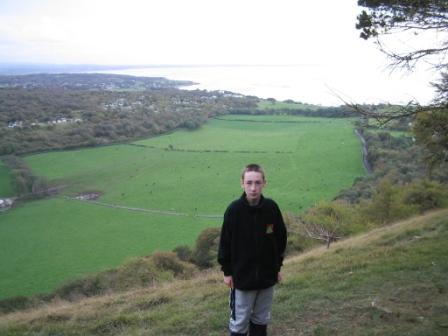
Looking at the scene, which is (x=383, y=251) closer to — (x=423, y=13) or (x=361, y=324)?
(x=361, y=324)

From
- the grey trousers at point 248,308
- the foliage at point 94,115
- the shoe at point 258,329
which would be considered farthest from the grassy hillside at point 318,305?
the foliage at point 94,115

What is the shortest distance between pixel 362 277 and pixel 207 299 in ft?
9.60

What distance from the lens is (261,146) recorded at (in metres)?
76.7

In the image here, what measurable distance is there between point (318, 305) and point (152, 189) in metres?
51.4

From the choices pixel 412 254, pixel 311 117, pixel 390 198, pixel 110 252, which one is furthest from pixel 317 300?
pixel 311 117

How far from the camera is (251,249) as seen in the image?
4359 millimetres

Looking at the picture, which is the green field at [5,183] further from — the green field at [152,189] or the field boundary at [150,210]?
the field boundary at [150,210]

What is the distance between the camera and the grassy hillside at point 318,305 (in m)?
5.87

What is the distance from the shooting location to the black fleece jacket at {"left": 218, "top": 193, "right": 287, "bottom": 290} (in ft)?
14.2

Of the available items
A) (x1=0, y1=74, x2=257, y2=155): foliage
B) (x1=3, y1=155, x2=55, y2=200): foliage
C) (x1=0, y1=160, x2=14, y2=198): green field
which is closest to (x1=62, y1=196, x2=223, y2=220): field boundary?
(x1=3, y1=155, x2=55, y2=200): foliage

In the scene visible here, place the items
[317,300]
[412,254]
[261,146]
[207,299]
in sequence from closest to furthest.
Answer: [317,300] → [207,299] → [412,254] → [261,146]

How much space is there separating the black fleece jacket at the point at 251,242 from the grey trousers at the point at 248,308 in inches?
4.8

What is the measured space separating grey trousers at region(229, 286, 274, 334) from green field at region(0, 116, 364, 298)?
30149mm

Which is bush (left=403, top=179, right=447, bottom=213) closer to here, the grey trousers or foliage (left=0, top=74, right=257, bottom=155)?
the grey trousers
